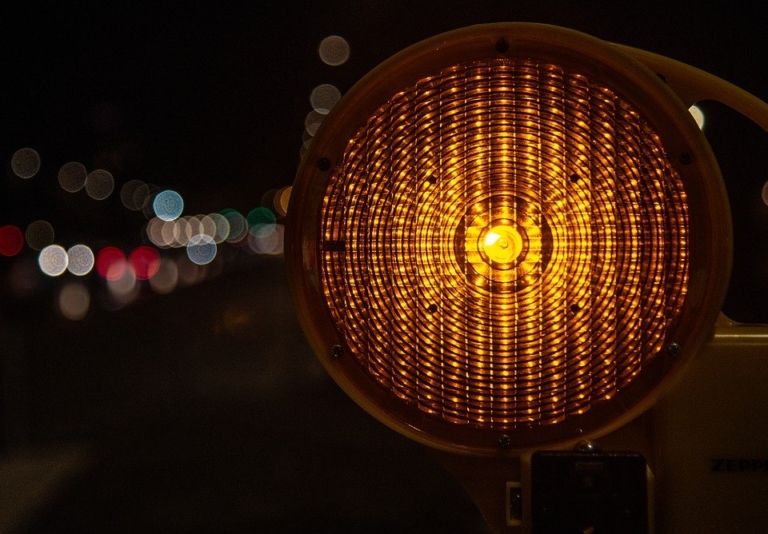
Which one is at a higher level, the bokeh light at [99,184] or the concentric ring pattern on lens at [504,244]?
the bokeh light at [99,184]

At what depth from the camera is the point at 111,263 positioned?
99.4 ft

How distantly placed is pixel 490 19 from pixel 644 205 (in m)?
1.32

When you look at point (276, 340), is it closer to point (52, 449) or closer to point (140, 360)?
point (140, 360)

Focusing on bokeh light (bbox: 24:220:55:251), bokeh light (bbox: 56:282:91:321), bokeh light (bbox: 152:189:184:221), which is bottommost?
bokeh light (bbox: 56:282:91:321)

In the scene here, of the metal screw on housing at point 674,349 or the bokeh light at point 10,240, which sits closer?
the metal screw on housing at point 674,349

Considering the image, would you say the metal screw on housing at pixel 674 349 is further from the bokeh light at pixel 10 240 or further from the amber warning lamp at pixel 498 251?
the bokeh light at pixel 10 240

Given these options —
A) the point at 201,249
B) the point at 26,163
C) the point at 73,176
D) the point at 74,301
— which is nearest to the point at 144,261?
the point at 73,176

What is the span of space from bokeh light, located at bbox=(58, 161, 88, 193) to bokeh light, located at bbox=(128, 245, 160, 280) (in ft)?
10.3

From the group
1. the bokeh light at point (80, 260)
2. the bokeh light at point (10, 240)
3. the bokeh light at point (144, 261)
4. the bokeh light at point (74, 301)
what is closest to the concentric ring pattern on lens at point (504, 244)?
the bokeh light at point (74, 301)

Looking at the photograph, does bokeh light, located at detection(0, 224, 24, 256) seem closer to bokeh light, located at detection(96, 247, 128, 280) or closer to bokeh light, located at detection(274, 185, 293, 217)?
bokeh light, located at detection(96, 247, 128, 280)

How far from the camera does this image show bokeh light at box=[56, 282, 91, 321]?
15.8 metres

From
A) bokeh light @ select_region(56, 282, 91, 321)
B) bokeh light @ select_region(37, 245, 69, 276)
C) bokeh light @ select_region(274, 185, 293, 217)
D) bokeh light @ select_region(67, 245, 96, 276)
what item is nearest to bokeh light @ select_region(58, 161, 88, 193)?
bokeh light @ select_region(67, 245, 96, 276)

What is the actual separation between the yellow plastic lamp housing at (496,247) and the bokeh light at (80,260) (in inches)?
1047

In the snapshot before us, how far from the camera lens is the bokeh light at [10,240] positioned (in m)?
23.6
